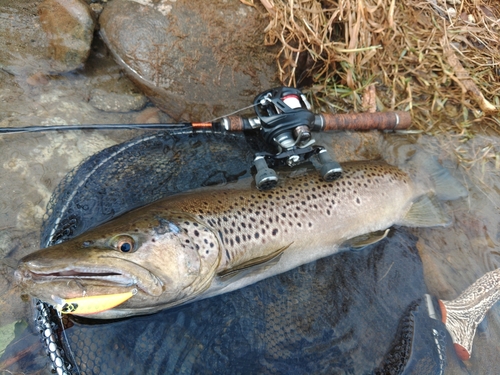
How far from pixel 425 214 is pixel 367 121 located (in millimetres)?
942

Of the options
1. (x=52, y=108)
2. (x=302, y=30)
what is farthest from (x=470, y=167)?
(x=52, y=108)

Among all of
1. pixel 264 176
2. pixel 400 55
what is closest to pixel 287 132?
pixel 264 176

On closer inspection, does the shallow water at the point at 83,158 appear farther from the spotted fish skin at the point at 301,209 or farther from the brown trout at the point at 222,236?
the spotted fish skin at the point at 301,209

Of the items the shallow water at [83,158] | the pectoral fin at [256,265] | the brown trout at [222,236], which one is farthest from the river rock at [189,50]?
the pectoral fin at [256,265]

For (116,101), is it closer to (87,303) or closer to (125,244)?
(125,244)

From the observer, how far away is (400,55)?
12.2 feet

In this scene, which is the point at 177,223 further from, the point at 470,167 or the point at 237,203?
the point at 470,167

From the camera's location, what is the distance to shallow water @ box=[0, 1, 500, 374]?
2396 millimetres

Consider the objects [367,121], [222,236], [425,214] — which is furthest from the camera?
[367,121]

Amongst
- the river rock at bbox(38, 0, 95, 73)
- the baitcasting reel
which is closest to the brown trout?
the baitcasting reel

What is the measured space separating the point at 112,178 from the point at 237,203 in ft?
2.82

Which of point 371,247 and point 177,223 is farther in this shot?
point 371,247

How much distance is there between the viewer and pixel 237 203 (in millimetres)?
2318

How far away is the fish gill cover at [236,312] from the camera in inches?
81.7
